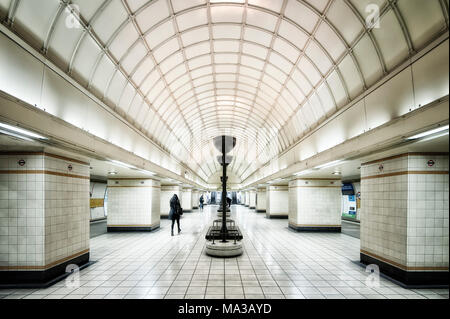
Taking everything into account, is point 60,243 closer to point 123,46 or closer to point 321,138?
point 123,46

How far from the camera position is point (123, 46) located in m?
7.44

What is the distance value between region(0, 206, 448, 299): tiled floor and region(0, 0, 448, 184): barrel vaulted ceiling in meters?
5.22

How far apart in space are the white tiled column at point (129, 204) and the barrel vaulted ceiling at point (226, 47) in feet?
10.1

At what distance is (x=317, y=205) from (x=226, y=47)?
987 cm

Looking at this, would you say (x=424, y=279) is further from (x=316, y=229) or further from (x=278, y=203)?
(x=278, y=203)

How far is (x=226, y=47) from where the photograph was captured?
414 inches

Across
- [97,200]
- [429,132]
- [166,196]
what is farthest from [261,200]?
[429,132]

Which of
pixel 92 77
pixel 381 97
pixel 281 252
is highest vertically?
pixel 92 77

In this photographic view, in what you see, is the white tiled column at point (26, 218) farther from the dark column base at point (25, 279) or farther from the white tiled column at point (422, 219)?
the white tiled column at point (422, 219)

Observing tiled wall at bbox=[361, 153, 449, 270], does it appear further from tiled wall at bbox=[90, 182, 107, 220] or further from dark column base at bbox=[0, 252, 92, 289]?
tiled wall at bbox=[90, 182, 107, 220]

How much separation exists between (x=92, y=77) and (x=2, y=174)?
3354 millimetres

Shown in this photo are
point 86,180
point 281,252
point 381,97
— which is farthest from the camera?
point 281,252

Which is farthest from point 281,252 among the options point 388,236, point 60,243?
point 60,243

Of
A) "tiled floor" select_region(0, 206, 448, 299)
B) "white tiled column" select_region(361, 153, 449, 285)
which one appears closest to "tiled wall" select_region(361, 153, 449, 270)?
"white tiled column" select_region(361, 153, 449, 285)
